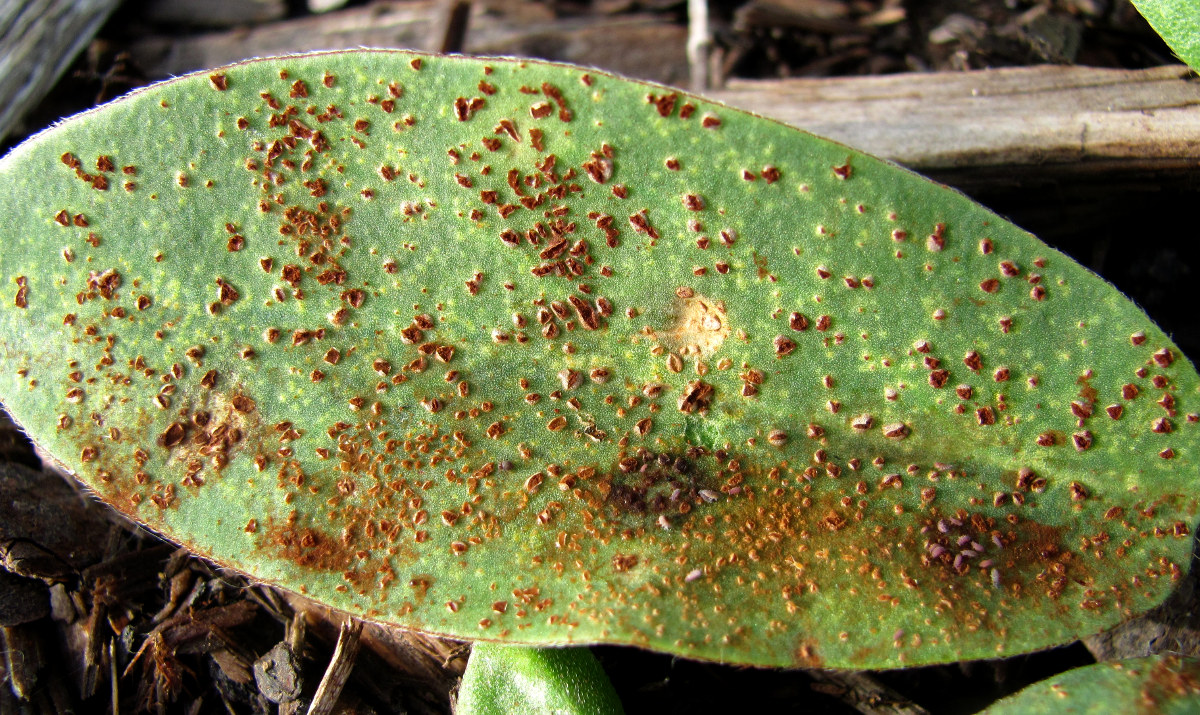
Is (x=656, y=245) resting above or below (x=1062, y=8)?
below

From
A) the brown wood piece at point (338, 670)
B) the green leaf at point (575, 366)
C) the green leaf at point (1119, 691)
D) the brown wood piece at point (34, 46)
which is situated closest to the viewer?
Result: the green leaf at point (1119, 691)

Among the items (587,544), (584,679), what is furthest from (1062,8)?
(584,679)

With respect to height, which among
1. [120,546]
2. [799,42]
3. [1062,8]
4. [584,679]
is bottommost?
[120,546]

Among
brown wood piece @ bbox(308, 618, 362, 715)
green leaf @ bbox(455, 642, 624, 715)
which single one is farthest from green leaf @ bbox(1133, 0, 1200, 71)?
brown wood piece @ bbox(308, 618, 362, 715)

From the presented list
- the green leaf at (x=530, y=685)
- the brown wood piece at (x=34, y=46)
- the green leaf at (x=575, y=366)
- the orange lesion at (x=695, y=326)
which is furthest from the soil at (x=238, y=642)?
the brown wood piece at (x=34, y=46)

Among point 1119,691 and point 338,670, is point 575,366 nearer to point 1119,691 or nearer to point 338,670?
point 338,670

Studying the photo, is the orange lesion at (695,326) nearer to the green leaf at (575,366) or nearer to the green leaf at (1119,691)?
the green leaf at (575,366)

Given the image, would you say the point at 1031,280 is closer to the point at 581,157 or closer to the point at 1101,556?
the point at 1101,556
